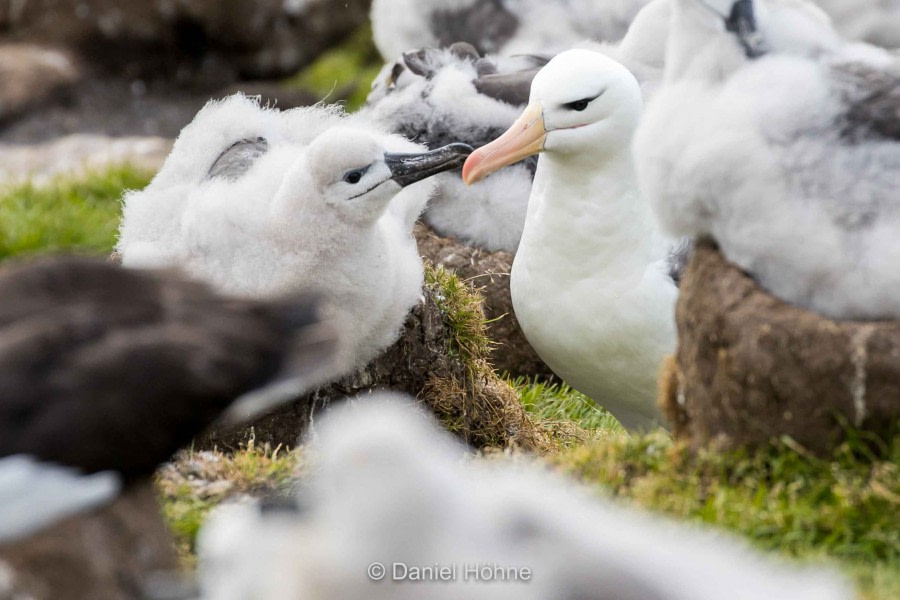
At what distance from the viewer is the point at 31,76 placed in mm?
12695

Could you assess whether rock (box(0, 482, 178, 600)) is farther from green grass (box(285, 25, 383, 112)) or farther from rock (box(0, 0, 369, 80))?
rock (box(0, 0, 369, 80))

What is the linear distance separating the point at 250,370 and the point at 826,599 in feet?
4.00

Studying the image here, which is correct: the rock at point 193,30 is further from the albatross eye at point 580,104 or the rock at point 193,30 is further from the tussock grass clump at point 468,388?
the albatross eye at point 580,104

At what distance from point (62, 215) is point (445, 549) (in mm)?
7336

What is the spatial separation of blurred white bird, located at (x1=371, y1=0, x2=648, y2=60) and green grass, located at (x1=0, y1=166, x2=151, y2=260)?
2235mm

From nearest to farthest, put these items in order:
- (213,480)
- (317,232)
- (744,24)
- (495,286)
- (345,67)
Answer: (744,24) → (213,480) → (317,232) → (495,286) → (345,67)

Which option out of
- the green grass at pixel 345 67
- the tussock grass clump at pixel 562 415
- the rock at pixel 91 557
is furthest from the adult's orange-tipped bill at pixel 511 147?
the green grass at pixel 345 67

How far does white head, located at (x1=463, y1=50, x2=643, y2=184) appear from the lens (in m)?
4.95

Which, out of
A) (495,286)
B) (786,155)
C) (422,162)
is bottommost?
(495,286)

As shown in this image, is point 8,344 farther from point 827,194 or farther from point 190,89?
point 190,89

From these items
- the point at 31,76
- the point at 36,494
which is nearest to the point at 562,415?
the point at 36,494

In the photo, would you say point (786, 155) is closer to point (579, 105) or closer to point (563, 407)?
point (579, 105)

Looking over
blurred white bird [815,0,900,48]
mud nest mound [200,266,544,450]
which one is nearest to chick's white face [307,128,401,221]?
mud nest mound [200,266,544,450]

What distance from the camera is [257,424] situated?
5.02 metres
